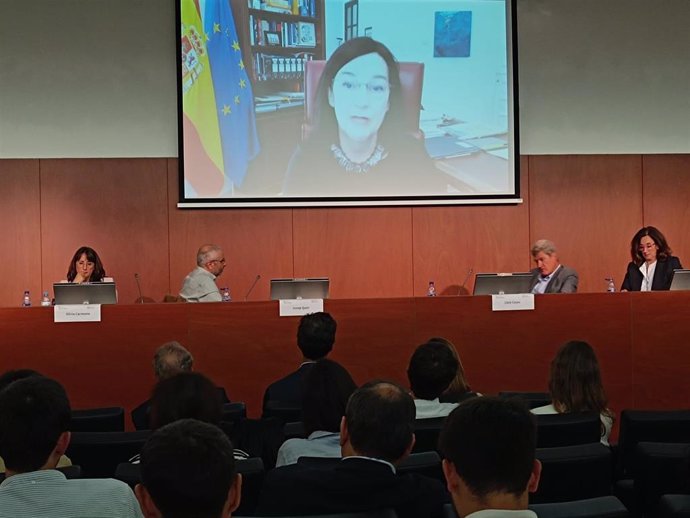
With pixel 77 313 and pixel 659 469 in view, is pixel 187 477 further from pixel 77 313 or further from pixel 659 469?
pixel 77 313

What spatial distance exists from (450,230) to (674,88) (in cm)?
263

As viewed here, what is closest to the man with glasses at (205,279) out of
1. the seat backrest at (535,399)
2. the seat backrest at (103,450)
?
the seat backrest at (535,399)

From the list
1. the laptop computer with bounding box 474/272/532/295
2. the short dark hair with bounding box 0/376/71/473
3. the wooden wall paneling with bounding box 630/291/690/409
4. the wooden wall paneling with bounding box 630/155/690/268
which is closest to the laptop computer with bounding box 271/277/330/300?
the laptop computer with bounding box 474/272/532/295

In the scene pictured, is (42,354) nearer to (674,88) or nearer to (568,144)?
(568,144)

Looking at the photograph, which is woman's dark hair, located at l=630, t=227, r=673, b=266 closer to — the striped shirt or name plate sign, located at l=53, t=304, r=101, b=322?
name plate sign, located at l=53, t=304, r=101, b=322

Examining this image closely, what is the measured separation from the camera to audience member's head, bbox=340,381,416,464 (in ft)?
8.10

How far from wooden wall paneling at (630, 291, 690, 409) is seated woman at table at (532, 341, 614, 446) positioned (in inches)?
103

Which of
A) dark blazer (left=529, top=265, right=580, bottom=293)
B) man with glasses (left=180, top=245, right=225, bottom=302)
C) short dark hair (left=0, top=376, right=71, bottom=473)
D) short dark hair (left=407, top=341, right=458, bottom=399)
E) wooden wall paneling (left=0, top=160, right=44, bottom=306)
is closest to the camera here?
short dark hair (left=0, top=376, right=71, bottom=473)

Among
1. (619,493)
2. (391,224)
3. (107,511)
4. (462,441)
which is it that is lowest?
(619,493)

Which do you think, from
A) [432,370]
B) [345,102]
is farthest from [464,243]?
[432,370]

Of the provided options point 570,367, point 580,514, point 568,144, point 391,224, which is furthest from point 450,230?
point 580,514

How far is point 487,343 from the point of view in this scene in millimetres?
6316

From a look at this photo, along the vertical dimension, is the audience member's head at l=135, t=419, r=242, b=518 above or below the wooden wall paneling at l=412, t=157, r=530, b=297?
below

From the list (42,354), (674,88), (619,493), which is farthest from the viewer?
(674,88)
